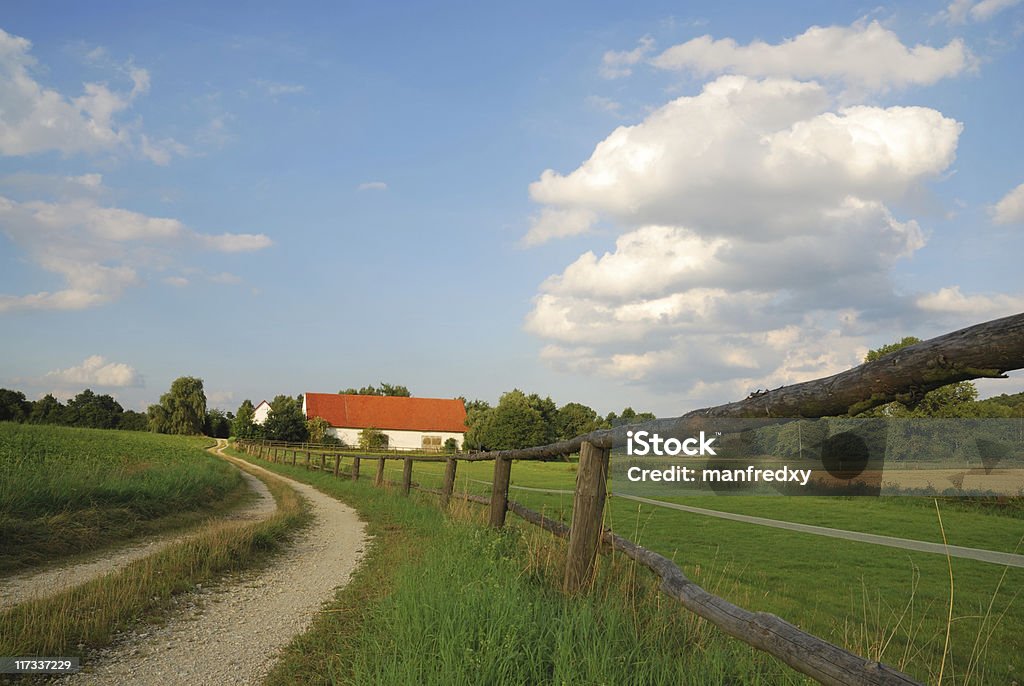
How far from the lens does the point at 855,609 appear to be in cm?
728

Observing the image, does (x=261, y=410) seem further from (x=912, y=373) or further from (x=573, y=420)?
(x=912, y=373)

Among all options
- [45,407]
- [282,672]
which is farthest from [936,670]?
[45,407]

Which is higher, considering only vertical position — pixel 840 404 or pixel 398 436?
pixel 840 404

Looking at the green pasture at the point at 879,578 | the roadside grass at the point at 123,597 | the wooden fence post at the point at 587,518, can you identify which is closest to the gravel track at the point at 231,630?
the roadside grass at the point at 123,597

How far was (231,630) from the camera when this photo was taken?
5.26 meters

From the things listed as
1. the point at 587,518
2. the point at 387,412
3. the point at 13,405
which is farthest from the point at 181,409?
the point at 587,518

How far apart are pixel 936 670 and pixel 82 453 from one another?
21.1 metres

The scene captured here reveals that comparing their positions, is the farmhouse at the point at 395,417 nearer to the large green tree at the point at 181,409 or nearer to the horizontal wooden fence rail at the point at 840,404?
the large green tree at the point at 181,409

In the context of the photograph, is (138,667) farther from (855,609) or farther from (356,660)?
(855,609)

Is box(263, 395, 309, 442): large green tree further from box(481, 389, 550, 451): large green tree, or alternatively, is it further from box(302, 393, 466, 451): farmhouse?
box(481, 389, 550, 451): large green tree

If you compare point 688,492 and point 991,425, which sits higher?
point 991,425

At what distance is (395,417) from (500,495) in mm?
72760

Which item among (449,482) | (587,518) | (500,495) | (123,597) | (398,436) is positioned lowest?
(398,436)

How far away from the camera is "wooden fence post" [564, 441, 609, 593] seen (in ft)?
16.3
